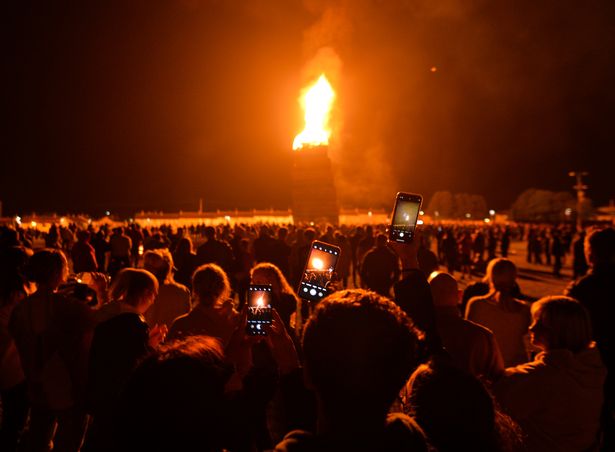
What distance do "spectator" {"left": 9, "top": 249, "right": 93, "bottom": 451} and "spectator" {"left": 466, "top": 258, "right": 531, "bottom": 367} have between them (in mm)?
3652

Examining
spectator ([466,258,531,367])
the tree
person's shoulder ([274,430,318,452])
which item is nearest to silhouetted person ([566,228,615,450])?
spectator ([466,258,531,367])

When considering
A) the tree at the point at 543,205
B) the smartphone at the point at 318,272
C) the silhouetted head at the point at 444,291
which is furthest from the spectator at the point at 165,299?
the tree at the point at 543,205

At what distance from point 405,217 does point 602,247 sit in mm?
2520

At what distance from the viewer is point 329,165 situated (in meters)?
65.1

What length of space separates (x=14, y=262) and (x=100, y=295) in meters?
1.14

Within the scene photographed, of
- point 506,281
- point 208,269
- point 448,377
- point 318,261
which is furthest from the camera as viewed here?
point 506,281

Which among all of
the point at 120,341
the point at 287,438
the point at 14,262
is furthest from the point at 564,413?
the point at 14,262

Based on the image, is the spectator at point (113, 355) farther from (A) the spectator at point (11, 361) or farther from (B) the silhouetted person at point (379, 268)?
(B) the silhouetted person at point (379, 268)

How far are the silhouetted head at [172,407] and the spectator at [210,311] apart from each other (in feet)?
8.10

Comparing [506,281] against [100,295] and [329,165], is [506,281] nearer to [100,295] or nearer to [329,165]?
[100,295]

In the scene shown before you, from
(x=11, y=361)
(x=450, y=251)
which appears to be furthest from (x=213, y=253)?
(x=450, y=251)

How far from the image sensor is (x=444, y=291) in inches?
169

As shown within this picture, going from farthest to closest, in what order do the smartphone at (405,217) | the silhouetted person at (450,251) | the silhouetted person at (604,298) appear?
the silhouetted person at (450,251), the silhouetted person at (604,298), the smartphone at (405,217)

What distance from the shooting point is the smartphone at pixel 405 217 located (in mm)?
4176
